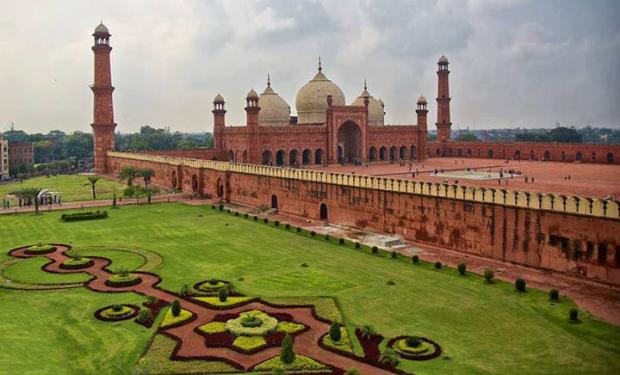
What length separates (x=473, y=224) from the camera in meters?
21.2

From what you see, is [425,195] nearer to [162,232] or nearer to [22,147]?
[162,232]

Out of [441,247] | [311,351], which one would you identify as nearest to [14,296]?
[311,351]

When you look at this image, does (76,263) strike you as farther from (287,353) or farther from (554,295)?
(554,295)

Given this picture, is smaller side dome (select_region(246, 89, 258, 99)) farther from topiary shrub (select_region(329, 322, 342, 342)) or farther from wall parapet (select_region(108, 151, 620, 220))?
topiary shrub (select_region(329, 322, 342, 342))

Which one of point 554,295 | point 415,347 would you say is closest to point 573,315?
point 554,295

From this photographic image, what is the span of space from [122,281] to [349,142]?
121 ft

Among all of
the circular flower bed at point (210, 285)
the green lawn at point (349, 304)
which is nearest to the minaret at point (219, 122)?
the green lawn at point (349, 304)

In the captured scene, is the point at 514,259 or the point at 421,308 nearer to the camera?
the point at 421,308

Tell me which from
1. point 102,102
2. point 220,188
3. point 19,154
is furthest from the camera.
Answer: point 19,154

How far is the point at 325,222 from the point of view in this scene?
2855 centimetres

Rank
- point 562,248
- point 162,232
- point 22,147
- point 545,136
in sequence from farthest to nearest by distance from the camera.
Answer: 1. point 545,136
2. point 22,147
3. point 162,232
4. point 562,248

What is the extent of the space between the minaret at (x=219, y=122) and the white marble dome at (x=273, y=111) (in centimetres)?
356

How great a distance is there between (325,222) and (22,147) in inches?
1948

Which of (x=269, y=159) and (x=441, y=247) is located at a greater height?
(x=269, y=159)
